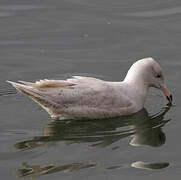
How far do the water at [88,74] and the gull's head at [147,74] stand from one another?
337mm

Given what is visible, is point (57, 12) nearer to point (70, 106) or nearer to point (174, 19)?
point (174, 19)

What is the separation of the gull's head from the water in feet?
1.10

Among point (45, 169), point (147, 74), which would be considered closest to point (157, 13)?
point (147, 74)

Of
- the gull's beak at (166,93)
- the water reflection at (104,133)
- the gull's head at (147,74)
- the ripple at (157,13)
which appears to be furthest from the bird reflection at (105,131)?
the ripple at (157,13)

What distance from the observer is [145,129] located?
9.77 m

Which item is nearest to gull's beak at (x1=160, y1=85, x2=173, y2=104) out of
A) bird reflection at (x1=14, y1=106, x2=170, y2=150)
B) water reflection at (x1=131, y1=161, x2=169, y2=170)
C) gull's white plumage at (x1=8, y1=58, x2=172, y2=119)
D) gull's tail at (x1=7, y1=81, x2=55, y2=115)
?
bird reflection at (x1=14, y1=106, x2=170, y2=150)

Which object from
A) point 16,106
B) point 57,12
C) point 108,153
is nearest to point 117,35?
point 57,12

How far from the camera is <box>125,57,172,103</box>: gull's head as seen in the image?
10421mm

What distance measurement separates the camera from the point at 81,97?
977 cm

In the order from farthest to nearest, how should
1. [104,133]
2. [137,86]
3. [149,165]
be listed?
1. [137,86]
2. [104,133]
3. [149,165]

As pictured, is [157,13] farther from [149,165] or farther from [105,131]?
[149,165]

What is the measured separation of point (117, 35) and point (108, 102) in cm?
335

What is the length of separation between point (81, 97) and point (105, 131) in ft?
2.01

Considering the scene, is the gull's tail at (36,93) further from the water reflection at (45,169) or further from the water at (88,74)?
the water reflection at (45,169)
